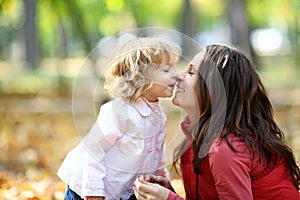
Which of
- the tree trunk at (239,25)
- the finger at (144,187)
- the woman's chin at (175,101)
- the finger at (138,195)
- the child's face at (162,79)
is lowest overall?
the tree trunk at (239,25)

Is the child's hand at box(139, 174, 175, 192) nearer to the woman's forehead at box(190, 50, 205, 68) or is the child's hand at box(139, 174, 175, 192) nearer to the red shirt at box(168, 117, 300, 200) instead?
the red shirt at box(168, 117, 300, 200)

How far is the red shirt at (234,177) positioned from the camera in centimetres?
366

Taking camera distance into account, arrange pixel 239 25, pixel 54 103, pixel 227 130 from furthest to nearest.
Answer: pixel 54 103
pixel 239 25
pixel 227 130

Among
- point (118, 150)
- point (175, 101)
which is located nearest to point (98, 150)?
point (118, 150)

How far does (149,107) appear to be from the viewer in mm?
3963

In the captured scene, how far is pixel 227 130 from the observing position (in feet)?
12.4

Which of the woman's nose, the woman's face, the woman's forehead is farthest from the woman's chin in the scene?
the woman's forehead

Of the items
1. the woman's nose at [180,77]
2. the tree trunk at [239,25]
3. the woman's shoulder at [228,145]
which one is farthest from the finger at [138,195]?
the tree trunk at [239,25]

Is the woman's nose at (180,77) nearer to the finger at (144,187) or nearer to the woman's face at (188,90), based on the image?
the woman's face at (188,90)

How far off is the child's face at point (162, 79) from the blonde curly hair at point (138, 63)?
0.02 metres

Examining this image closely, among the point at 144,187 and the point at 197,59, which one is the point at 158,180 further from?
the point at 197,59

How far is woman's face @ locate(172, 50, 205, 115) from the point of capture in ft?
12.8

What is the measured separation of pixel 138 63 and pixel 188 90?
298 millimetres

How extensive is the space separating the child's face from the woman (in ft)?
0.18
